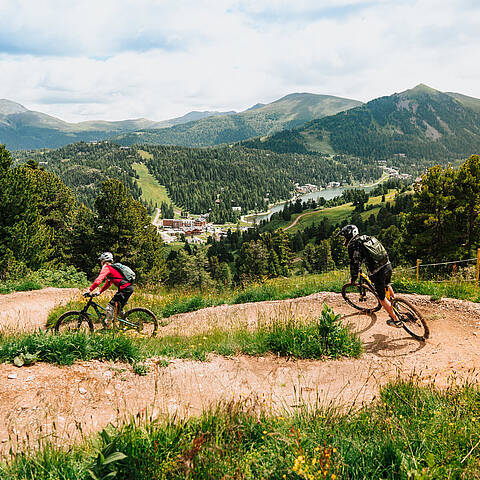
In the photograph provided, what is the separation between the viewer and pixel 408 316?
8484 millimetres

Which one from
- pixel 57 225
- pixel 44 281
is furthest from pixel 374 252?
pixel 57 225

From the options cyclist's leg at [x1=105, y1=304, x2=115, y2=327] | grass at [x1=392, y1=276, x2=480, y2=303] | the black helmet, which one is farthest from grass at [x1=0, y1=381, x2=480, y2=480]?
grass at [x1=392, y1=276, x2=480, y2=303]

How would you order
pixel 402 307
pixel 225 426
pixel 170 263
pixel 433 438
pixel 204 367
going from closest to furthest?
pixel 433 438 → pixel 225 426 → pixel 204 367 → pixel 402 307 → pixel 170 263

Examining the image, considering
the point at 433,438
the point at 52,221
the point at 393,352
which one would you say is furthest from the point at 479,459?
the point at 52,221

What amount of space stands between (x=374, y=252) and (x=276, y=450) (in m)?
6.33

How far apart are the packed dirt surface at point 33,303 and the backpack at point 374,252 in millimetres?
11168

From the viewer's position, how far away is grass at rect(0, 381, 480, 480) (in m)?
2.97

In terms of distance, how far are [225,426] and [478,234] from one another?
3975 cm

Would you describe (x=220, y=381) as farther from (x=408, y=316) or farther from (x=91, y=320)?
(x=408, y=316)

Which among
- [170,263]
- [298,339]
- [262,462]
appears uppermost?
[262,462]

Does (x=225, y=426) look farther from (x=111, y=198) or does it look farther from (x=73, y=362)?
(x=111, y=198)

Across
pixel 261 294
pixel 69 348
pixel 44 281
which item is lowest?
pixel 44 281

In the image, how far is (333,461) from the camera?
3146 mm

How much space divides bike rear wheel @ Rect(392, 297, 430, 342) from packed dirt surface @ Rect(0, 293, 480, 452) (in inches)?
10.1
